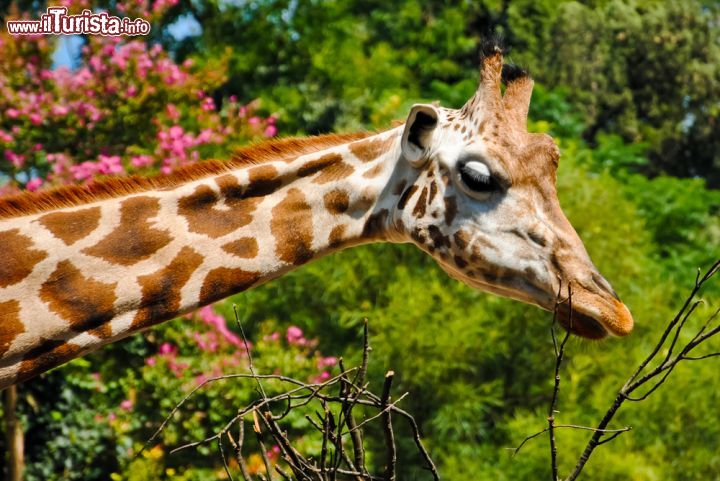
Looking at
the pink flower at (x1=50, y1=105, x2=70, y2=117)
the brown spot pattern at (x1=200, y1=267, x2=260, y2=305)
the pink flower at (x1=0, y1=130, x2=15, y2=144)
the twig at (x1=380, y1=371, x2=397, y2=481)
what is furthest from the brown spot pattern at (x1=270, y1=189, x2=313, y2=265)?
the pink flower at (x1=50, y1=105, x2=70, y2=117)

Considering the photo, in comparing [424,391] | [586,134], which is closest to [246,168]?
[424,391]

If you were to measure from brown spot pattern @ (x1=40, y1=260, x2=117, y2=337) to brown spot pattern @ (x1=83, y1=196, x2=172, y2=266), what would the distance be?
4.0 inches

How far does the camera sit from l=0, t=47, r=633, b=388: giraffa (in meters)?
3.01

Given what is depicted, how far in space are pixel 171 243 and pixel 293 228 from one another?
1.43 ft

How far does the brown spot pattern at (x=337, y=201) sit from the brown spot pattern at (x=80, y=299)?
2.70 ft

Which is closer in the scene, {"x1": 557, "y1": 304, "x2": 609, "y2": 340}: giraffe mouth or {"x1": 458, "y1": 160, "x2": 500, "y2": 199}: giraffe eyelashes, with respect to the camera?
{"x1": 557, "y1": 304, "x2": 609, "y2": 340}: giraffe mouth

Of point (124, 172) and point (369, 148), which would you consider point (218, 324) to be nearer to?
point (124, 172)

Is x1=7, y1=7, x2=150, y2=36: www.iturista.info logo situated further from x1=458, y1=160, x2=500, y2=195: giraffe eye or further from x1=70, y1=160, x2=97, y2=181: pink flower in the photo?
x1=458, y1=160, x2=500, y2=195: giraffe eye

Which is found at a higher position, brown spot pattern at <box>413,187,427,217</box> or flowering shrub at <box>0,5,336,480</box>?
brown spot pattern at <box>413,187,427,217</box>

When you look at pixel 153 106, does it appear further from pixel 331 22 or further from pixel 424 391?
pixel 331 22

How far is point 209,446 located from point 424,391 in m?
2.07

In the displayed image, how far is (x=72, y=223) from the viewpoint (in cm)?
315

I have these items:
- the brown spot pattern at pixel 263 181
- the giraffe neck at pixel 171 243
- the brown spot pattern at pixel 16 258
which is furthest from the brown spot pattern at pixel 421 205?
the brown spot pattern at pixel 16 258

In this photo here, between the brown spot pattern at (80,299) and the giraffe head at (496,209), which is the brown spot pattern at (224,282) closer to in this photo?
the brown spot pattern at (80,299)
